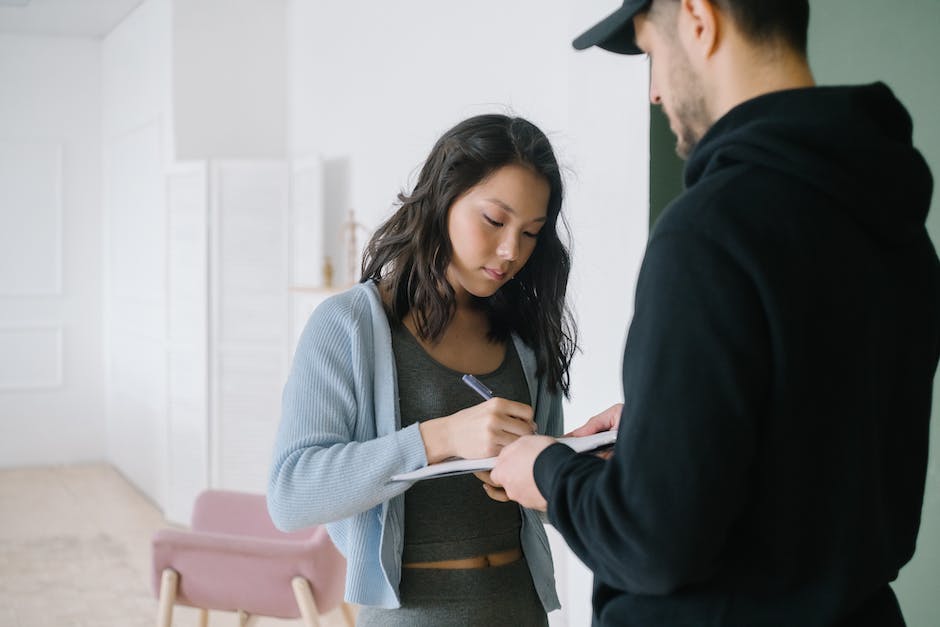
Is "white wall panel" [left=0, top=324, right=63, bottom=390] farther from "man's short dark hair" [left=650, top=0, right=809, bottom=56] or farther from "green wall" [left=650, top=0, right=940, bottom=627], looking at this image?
"man's short dark hair" [left=650, top=0, right=809, bottom=56]

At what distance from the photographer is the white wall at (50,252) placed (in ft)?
24.9

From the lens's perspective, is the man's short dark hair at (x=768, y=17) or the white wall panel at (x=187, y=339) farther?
the white wall panel at (x=187, y=339)

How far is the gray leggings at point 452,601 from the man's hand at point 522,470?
43cm

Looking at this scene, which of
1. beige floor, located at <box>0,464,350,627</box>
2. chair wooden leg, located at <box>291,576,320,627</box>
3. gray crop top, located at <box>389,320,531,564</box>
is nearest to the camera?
gray crop top, located at <box>389,320,531,564</box>

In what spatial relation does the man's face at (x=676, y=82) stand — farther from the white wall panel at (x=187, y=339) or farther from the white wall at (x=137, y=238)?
the white wall at (x=137, y=238)

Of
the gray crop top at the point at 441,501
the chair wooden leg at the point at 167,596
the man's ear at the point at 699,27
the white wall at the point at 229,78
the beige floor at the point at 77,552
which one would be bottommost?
the beige floor at the point at 77,552

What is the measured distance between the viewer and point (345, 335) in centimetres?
151

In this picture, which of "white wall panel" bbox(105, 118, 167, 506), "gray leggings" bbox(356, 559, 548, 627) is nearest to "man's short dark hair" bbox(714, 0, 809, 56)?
"gray leggings" bbox(356, 559, 548, 627)

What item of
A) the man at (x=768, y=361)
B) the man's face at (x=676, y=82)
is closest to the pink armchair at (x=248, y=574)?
the man at (x=768, y=361)

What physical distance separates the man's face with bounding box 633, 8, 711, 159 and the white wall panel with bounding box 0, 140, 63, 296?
7.50m

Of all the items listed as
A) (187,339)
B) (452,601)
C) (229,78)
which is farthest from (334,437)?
(229,78)

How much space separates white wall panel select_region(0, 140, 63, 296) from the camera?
7582 mm

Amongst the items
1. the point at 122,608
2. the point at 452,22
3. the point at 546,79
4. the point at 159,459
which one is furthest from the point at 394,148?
the point at 159,459

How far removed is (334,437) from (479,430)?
252 millimetres
